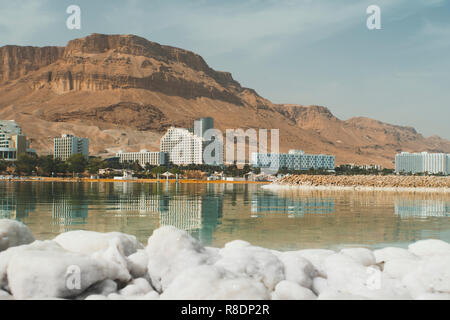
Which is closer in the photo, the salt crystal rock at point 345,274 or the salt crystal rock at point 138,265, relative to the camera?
the salt crystal rock at point 345,274

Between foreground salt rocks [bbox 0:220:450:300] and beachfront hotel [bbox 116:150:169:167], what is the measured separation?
176524mm

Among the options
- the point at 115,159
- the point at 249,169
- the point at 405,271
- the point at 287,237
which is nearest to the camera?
the point at 405,271

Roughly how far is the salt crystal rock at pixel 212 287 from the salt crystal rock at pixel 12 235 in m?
3.59

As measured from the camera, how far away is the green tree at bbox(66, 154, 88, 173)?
454 feet

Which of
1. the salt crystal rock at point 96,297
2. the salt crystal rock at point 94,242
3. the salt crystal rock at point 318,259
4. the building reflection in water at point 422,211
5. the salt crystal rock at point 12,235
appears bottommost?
the building reflection in water at point 422,211

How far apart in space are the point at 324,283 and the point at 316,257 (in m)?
1.45

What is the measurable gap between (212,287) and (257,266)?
141 cm

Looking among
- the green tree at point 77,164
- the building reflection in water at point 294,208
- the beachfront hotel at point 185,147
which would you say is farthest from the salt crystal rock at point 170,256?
the beachfront hotel at point 185,147

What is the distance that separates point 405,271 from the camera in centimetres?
739

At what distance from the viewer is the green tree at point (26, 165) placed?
429 ft

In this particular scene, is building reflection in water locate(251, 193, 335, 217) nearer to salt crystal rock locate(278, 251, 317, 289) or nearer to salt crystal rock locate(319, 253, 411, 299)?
salt crystal rock locate(319, 253, 411, 299)

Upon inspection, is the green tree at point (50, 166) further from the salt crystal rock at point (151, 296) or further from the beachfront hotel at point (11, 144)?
the salt crystal rock at point (151, 296)
